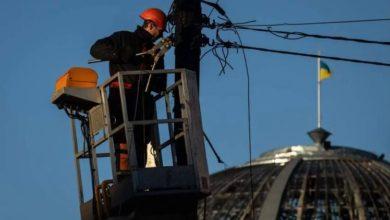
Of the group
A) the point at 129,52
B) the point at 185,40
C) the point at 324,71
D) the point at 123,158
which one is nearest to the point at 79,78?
the point at 129,52

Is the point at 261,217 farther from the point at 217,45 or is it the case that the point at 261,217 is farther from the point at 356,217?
the point at 217,45

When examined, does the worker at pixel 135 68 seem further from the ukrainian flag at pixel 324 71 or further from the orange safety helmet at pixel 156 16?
the ukrainian flag at pixel 324 71

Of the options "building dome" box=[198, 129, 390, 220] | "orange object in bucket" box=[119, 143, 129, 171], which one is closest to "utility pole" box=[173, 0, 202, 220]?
"orange object in bucket" box=[119, 143, 129, 171]

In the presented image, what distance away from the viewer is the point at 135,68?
14.8 meters

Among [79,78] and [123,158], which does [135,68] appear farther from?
[123,158]

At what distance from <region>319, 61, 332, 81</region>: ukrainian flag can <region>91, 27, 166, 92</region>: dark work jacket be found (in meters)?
36.1

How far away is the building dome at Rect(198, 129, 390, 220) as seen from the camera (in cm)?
4606

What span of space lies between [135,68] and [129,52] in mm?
183

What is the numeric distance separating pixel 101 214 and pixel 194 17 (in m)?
2.34

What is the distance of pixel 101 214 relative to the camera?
579 inches

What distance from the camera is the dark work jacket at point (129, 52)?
48.2 feet

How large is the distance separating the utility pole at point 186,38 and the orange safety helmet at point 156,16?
0.31m

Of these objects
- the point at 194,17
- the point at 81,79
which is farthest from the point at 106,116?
the point at 194,17

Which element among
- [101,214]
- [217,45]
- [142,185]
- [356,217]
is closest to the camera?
[142,185]
